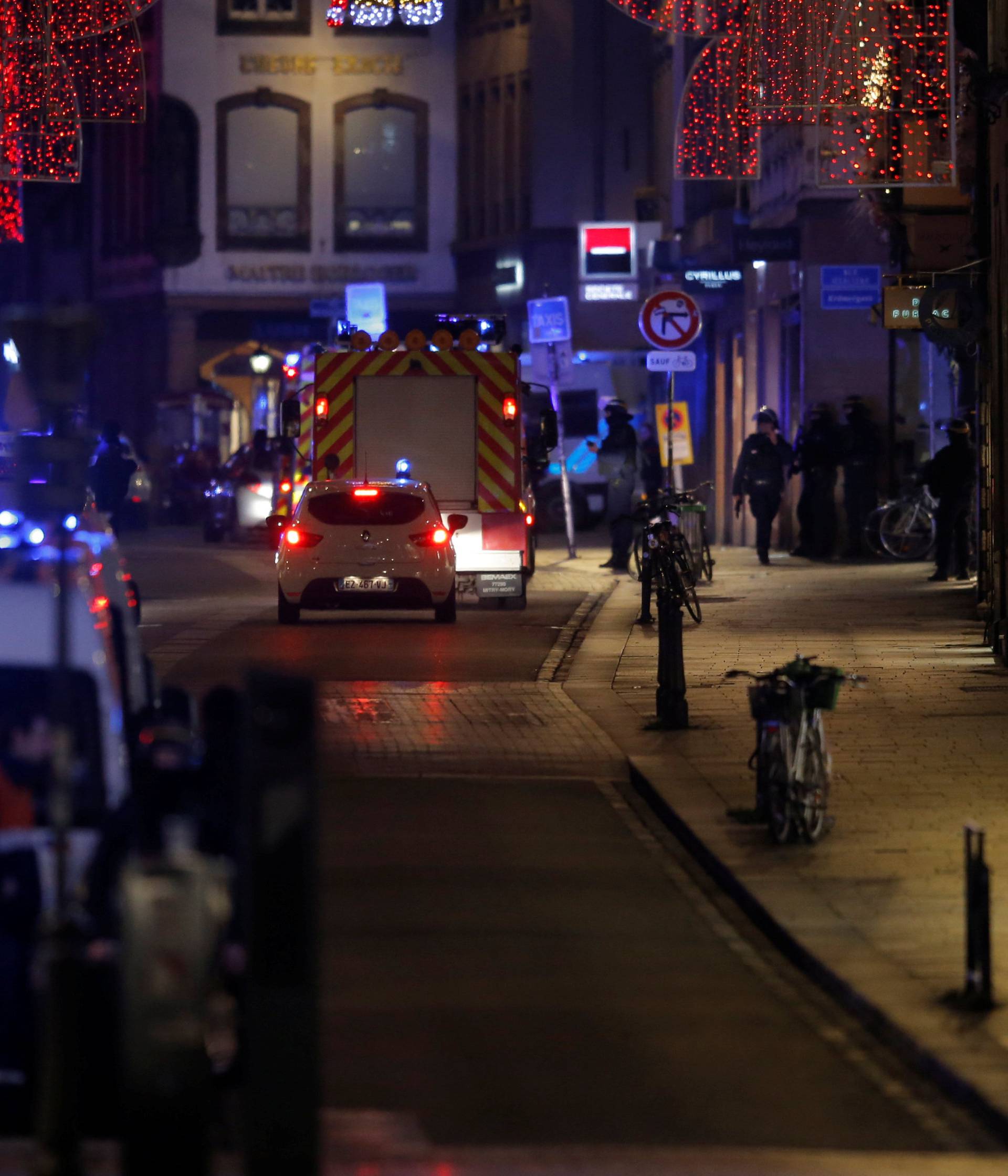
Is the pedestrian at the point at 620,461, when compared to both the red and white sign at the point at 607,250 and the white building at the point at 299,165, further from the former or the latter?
the white building at the point at 299,165

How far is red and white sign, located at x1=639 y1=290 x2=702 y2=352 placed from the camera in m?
26.7

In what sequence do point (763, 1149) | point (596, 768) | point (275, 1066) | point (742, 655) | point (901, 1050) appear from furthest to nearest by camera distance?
point (742, 655)
point (596, 768)
point (901, 1050)
point (763, 1149)
point (275, 1066)

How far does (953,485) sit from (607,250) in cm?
2324

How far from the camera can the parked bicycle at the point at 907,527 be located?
31578 mm

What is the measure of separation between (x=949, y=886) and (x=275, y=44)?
51.4m

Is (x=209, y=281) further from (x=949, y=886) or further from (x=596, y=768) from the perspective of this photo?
(x=949, y=886)

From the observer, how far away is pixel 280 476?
1555 inches

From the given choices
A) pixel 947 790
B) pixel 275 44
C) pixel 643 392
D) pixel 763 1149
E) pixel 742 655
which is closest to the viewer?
pixel 763 1149

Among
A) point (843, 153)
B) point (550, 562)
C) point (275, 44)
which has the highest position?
point (275, 44)

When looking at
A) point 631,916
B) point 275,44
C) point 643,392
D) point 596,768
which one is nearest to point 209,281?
point 275,44

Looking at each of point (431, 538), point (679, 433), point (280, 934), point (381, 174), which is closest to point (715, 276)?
point (679, 433)

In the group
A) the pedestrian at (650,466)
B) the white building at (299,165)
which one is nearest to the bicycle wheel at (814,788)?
the pedestrian at (650,466)

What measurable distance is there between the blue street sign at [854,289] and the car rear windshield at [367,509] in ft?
35.8

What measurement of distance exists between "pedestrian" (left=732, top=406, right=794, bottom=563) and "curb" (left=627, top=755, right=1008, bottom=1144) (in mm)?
21169
